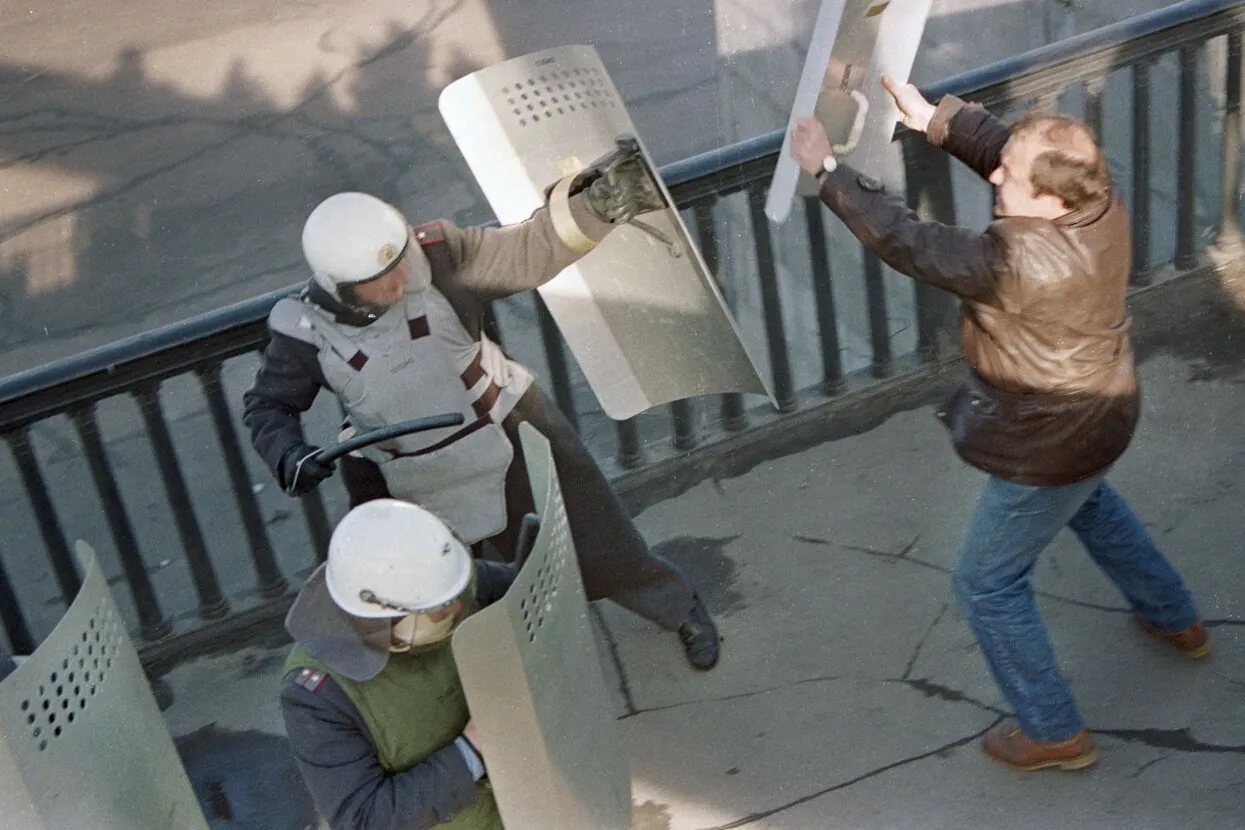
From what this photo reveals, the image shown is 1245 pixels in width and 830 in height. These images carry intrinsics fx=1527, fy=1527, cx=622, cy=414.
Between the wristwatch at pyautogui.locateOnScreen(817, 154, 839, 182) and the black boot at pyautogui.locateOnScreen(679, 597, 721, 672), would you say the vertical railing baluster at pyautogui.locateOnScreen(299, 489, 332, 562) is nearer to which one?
the black boot at pyautogui.locateOnScreen(679, 597, 721, 672)

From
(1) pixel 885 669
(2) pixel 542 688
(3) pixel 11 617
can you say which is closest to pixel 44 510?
(3) pixel 11 617

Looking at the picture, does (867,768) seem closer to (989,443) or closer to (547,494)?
(989,443)

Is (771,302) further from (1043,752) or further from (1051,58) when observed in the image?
(1043,752)

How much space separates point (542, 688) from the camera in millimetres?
2775

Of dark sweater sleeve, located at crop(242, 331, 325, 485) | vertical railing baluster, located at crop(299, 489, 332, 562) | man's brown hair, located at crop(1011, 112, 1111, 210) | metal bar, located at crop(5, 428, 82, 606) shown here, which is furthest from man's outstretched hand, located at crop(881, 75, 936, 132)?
metal bar, located at crop(5, 428, 82, 606)

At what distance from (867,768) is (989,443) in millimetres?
1007

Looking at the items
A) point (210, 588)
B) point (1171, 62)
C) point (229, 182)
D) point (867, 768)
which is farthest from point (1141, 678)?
point (229, 182)

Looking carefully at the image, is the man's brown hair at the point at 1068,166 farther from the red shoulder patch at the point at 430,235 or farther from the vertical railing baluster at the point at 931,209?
the vertical railing baluster at the point at 931,209

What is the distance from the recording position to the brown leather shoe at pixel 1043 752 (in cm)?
374

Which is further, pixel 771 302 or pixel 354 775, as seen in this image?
pixel 771 302

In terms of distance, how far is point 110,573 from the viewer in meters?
5.95

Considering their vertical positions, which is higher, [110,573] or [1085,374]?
[1085,374]

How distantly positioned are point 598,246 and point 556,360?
3.83ft

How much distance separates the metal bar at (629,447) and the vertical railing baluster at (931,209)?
110 centimetres
